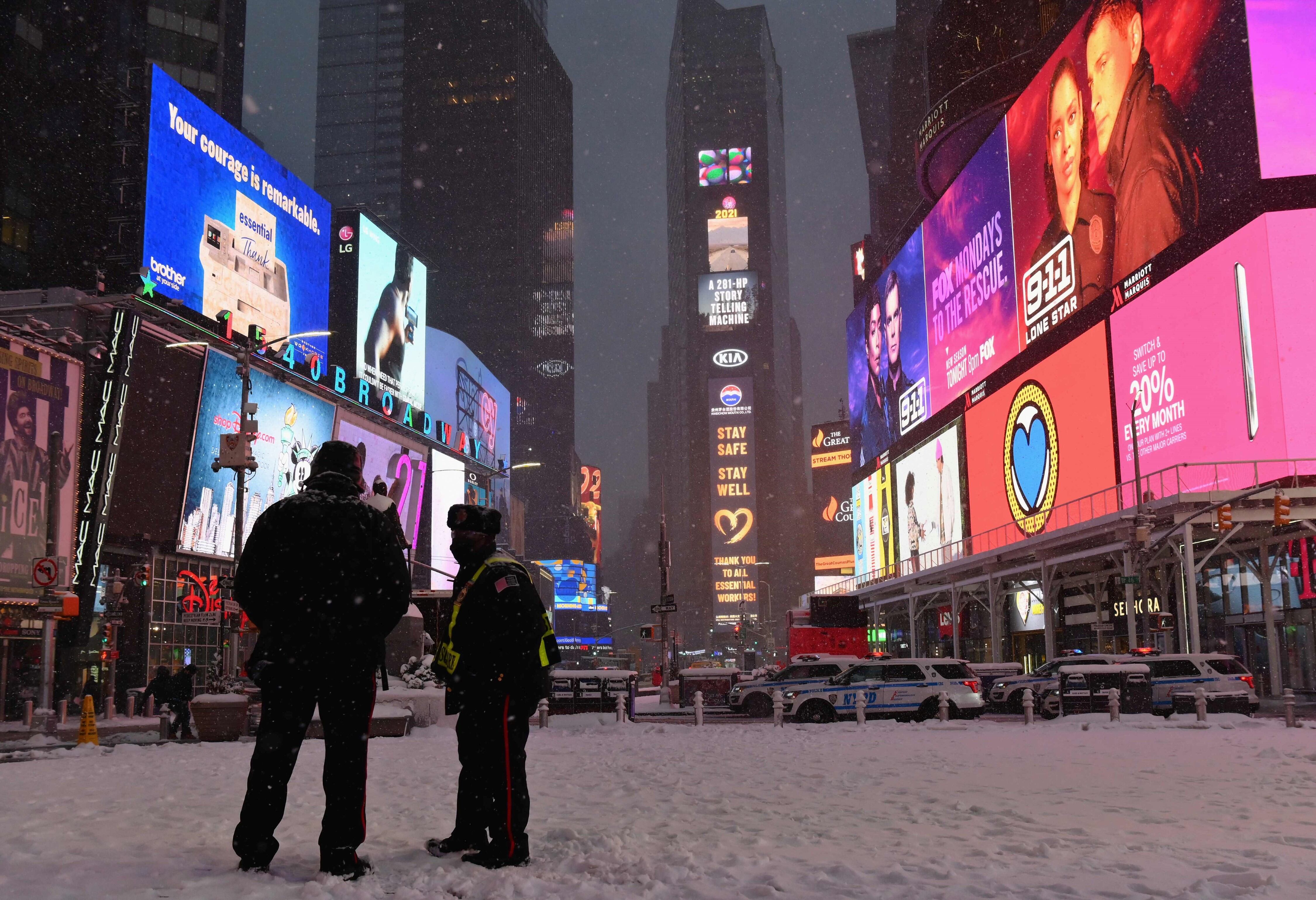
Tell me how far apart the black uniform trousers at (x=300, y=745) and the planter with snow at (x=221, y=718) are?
41.6 ft

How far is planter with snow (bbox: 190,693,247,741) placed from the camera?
16.9m

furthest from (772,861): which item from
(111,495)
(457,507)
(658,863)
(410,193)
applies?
(410,193)

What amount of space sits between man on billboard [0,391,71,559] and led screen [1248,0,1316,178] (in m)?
36.2

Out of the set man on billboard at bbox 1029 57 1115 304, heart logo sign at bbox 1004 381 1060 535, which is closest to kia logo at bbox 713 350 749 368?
heart logo sign at bbox 1004 381 1060 535

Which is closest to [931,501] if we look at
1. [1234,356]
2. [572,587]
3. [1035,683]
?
[1234,356]

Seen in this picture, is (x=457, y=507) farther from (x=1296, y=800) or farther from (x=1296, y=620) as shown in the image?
(x=1296, y=620)

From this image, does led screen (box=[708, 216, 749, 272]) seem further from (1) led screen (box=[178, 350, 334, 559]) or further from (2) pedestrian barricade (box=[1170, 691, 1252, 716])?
(2) pedestrian barricade (box=[1170, 691, 1252, 716])

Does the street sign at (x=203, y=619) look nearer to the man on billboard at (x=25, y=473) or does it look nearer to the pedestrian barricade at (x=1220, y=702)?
the man on billboard at (x=25, y=473)

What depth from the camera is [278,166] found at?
50.8 m

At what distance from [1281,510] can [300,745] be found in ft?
84.6

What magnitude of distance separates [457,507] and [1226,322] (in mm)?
32706

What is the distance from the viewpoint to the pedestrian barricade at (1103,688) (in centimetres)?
2430

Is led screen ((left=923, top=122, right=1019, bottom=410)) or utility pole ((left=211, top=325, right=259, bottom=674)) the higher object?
led screen ((left=923, top=122, right=1019, bottom=410))

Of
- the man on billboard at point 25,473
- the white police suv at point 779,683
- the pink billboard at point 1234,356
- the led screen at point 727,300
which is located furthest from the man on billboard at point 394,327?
the led screen at point 727,300
